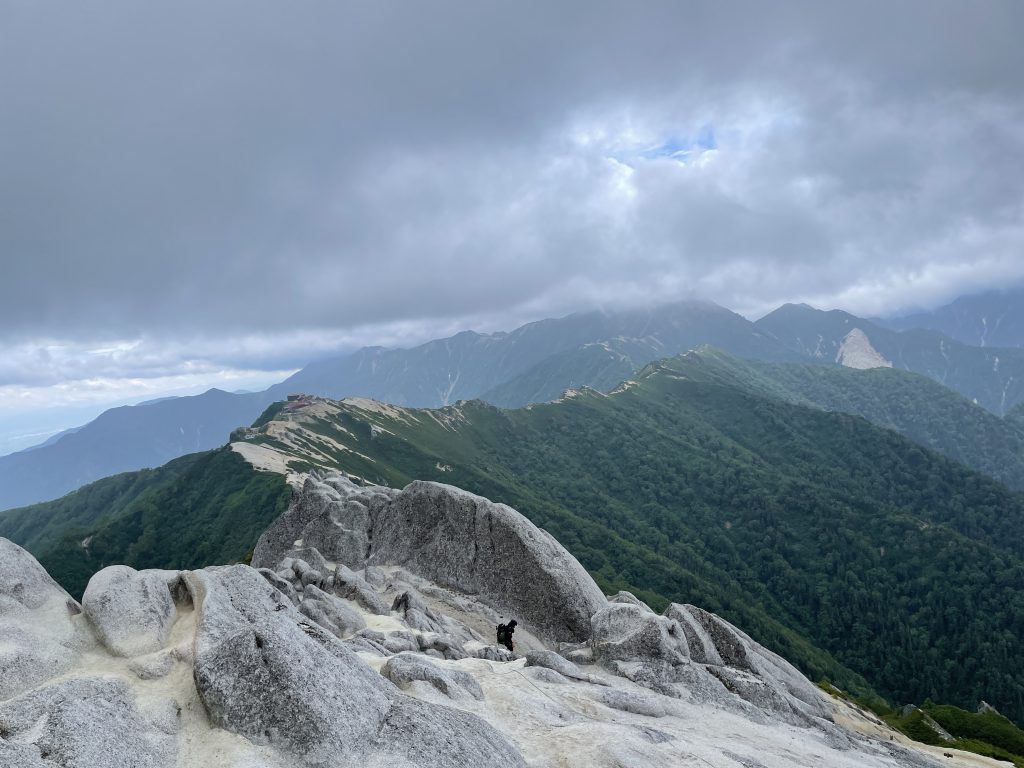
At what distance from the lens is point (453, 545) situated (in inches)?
2176

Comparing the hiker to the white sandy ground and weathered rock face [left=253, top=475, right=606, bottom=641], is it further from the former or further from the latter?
weathered rock face [left=253, top=475, right=606, bottom=641]

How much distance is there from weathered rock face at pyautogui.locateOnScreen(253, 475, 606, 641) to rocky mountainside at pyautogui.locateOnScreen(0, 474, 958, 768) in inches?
12.8

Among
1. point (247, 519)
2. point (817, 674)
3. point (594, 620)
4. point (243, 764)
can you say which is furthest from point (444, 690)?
point (817, 674)

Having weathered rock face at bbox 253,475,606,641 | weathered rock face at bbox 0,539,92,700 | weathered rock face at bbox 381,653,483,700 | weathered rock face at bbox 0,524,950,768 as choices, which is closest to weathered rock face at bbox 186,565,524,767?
weathered rock face at bbox 0,524,950,768

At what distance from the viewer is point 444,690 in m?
25.3

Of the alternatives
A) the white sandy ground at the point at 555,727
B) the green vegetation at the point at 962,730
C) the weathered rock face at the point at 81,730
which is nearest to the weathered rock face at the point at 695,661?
the white sandy ground at the point at 555,727

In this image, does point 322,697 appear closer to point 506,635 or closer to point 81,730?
point 81,730

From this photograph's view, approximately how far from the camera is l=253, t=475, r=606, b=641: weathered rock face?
1816 inches

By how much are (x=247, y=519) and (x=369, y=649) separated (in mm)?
166085

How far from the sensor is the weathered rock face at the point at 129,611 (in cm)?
2339

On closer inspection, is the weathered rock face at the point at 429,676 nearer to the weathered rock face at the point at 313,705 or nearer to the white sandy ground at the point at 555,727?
the white sandy ground at the point at 555,727

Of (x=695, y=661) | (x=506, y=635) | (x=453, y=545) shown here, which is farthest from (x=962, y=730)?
(x=506, y=635)

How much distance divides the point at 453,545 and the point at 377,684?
108 feet

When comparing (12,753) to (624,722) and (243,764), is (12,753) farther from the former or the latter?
(624,722)
